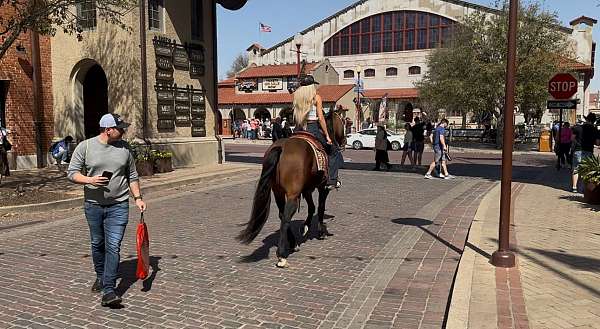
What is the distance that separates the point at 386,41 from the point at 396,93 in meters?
9.72

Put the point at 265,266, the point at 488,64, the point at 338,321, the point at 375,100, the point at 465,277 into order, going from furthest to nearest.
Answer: the point at 375,100
the point at 488,64
the point at 265,266
the point at 465,277
the point at 338,321

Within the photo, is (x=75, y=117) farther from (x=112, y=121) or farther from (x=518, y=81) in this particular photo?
(x=518, y=81)

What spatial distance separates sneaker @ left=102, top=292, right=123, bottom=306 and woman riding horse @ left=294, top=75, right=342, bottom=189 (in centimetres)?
310

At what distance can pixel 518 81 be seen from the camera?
92.0ft

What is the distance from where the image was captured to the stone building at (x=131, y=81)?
45.9ft

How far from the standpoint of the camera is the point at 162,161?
552 inches

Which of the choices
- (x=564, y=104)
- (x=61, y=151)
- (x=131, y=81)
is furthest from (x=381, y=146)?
(x=61, y=151)

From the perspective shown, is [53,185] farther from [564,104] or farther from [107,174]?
[564,104]

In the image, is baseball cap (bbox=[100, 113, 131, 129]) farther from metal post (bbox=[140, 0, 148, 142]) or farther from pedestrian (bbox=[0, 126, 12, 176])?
metal post (bbox=[140, 0, 148, 142])

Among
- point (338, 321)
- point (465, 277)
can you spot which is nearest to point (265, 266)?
point (338, 321)

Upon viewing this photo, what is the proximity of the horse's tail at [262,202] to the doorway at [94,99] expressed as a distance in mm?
12160

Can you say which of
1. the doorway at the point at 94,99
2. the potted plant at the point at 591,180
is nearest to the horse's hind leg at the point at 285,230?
the potted plant at the point at 591,180

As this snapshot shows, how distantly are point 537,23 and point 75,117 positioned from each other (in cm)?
2515

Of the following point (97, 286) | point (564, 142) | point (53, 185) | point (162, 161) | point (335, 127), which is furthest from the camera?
point (564, 142)
